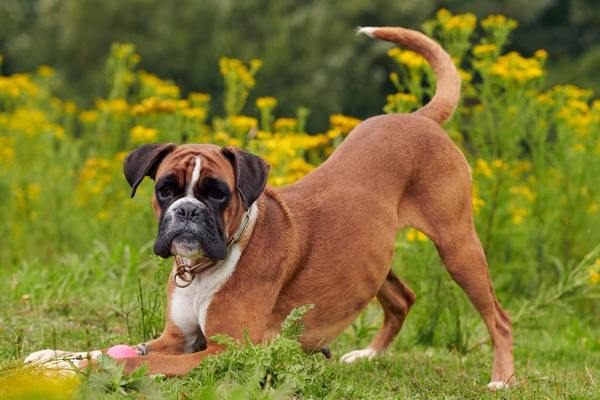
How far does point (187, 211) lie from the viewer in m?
4.36

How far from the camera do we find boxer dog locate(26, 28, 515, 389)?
447cm

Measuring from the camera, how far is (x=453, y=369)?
5898 millimetres

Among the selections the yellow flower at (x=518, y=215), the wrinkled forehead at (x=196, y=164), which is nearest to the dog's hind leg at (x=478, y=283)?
the wrinkled forehead at (x=196, y=164)

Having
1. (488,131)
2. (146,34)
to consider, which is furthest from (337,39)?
(488,131)

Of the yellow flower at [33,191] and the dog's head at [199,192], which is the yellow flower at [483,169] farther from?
the yellow flower at [33,191]

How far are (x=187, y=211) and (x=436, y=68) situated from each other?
229cm

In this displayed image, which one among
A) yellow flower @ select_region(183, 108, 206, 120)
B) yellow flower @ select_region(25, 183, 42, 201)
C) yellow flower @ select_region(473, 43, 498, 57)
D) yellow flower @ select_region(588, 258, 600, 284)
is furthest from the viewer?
yellow flower @ select_region(25, 183, 42, 201)

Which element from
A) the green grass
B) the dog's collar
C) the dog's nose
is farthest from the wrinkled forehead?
the green grass

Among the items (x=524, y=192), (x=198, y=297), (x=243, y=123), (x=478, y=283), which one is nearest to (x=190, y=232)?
(x=198, y=297)

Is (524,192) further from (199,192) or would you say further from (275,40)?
(275,40)

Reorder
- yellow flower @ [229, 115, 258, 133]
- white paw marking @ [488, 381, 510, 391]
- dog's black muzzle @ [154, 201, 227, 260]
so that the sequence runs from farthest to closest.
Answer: yellow flower @ [229, 115, 258, 133]
white paw marking @ [488, 381, 510, 391]
dog's black muzzle @ [154, 201, 227, 260]

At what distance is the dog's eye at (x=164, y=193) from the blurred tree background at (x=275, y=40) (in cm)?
1700

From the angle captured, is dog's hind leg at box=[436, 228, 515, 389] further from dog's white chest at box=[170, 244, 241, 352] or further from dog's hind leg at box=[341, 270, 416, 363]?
dog's white chest at box=[170, 244, 241, 352]

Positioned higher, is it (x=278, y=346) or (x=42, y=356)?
(x=278, y=346)
